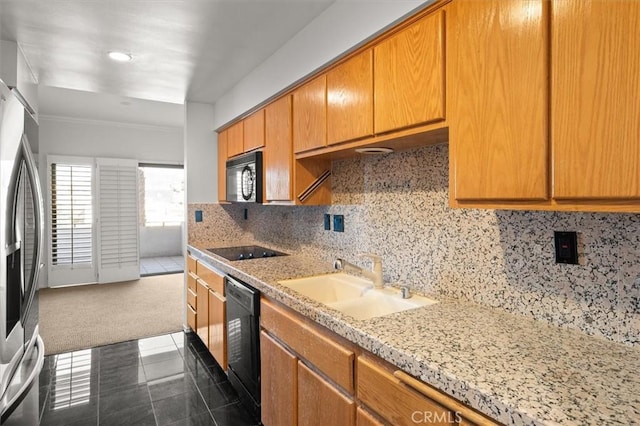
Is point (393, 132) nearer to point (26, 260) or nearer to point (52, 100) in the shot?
point (26, 260)

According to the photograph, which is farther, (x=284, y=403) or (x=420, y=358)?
(x=284, y=403)

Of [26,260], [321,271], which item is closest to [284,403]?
[321,271]

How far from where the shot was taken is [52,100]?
176 inches

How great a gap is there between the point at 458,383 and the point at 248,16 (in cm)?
208

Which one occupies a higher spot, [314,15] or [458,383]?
[314,15]

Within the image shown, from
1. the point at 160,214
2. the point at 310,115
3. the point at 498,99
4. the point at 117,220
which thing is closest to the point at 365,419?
the point at 498,99

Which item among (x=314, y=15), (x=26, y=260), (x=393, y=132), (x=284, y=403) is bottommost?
(x=284, y=403)

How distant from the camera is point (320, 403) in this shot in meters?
1.46

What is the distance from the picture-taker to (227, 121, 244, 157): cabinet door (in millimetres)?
3197

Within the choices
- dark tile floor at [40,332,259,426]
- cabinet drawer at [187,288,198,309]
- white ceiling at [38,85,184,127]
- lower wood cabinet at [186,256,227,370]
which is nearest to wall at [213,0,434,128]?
lower wood cabinet at [186,256,227,370]

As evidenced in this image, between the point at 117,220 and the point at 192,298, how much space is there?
127 inches

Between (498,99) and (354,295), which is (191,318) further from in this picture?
(498,99)

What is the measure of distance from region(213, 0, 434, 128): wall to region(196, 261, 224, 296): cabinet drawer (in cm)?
139

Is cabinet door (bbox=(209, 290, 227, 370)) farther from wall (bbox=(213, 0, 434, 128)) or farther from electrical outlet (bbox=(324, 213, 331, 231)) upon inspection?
wall (bbox=(213, 0, 434, 128))
